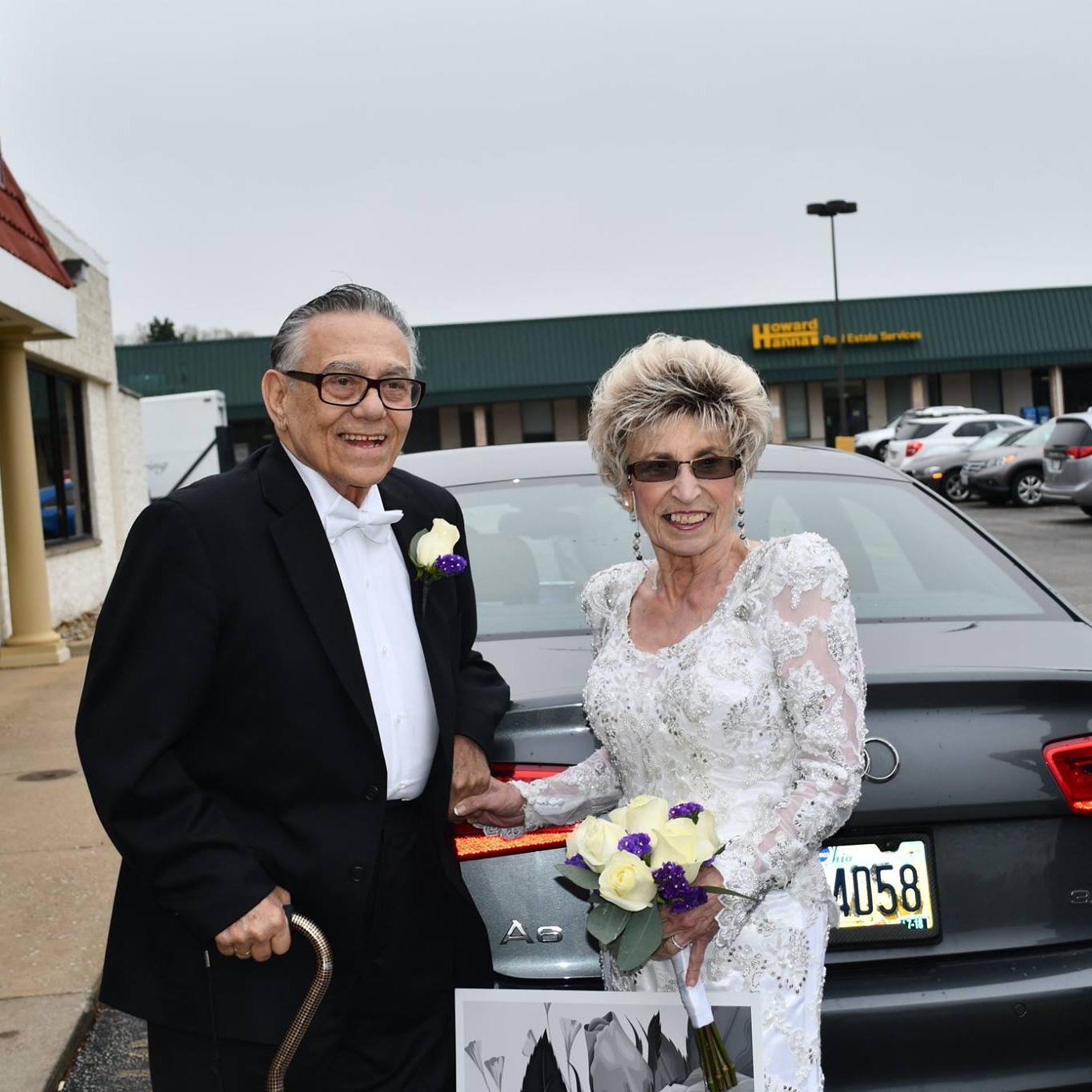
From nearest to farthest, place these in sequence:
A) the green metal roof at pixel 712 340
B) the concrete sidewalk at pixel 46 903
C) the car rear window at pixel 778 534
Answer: the car rear window at pixel 778 534 < the concrete sidewalk at pixel 46 903 < the green metal roof at pixel 712 340

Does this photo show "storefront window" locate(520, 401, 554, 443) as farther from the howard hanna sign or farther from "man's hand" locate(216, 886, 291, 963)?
"man's hand" locate(216, 886, 291, 963)

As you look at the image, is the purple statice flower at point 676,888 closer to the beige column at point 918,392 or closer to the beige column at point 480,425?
the beige column at point 480,425

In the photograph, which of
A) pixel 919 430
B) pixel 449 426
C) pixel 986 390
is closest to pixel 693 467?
pixel 919 430

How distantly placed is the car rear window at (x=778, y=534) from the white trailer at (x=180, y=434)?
877 inches

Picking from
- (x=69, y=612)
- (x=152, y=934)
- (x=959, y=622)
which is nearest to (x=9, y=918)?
(x=152, y=934)

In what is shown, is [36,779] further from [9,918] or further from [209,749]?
[209,749]

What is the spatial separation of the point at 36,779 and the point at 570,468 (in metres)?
4.83

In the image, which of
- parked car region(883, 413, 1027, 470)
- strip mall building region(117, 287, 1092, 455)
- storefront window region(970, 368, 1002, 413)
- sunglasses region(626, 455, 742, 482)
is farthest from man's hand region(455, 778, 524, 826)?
storefront window region(970, 368, 1002, 413)

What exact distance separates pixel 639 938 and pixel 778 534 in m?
1.96

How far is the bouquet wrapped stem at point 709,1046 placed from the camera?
6.88 feet

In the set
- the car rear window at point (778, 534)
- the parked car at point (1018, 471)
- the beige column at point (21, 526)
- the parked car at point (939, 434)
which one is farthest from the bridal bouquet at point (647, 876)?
the parked car at point (939, 434)

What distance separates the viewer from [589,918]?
2047mm

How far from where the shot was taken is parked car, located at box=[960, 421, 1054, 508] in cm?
2430

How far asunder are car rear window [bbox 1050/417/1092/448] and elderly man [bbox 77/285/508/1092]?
18.9m
